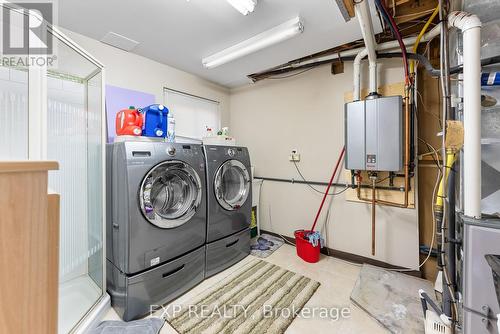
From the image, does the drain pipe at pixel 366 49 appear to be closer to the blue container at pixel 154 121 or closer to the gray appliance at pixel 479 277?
the gray appliance at pixel 479 277

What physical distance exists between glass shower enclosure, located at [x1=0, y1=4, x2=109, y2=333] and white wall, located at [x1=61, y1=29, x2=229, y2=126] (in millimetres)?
397

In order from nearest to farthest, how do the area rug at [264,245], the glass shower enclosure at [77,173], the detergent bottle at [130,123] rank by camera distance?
the glass shower enclosure at [77,173], the detergent bottle at [130,123], the area rug at [264,245]

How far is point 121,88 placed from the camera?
7.30 ft

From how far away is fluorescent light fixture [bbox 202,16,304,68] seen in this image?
1713mm

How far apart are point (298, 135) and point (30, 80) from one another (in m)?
2.48

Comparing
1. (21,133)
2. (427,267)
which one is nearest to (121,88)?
(21,133)

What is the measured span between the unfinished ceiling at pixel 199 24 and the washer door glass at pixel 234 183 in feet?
4.15

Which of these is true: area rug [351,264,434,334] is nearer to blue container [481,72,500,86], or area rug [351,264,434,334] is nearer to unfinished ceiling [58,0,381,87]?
blue container [481,72,500,86]

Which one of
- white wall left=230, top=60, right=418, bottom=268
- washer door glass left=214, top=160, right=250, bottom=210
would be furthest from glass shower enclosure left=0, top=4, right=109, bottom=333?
white wall left=230, top=60, right=418, bottom=268

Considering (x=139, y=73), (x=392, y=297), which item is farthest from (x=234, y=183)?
(x=392, y=297)

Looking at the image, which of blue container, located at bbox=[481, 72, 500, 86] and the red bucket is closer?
blue container, located at bbox=[481, 72, 500, 86]

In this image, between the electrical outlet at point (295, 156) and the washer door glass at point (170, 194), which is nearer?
the washer door glass at point (170, 194)

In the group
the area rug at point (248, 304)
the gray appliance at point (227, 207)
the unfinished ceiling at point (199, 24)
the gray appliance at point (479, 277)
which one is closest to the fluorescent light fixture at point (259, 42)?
the unfinished ceiling at point (199, 24)

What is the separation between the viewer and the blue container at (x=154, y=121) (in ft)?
6.01
